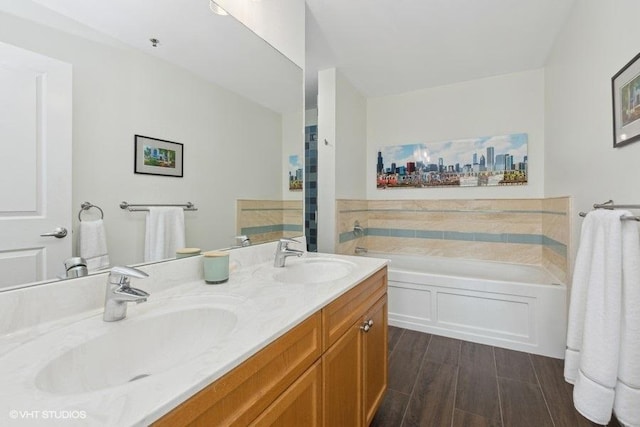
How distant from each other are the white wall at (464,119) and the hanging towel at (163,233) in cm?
269

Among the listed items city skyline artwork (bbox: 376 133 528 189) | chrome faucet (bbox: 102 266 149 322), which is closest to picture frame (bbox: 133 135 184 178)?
chrome faucet (bbox: 102 266 149 322)

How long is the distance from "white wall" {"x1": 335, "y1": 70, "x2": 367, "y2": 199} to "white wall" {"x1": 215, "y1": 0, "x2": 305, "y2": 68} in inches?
37.7

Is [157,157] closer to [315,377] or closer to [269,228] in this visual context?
[269,228]

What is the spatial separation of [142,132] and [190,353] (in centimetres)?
77

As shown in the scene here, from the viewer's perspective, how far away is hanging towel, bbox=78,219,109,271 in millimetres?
874

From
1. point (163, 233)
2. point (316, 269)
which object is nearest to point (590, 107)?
point (316, 269)

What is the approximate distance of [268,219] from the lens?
170 cm

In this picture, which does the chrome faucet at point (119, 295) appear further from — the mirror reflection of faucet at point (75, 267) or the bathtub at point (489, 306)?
the bathtub at point (489, 306)

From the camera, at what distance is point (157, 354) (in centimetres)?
80

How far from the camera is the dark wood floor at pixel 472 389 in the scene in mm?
1541

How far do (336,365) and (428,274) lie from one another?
182cm

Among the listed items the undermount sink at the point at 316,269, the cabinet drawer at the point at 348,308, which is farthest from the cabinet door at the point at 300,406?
the undermount sink at the point at 316,269

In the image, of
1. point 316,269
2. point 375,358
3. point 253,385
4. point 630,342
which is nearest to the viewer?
point 253,385

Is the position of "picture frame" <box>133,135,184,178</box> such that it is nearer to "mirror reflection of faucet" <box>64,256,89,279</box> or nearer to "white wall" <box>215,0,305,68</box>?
"mirror reflection of faucet" <box>64,256,89,279</box>
